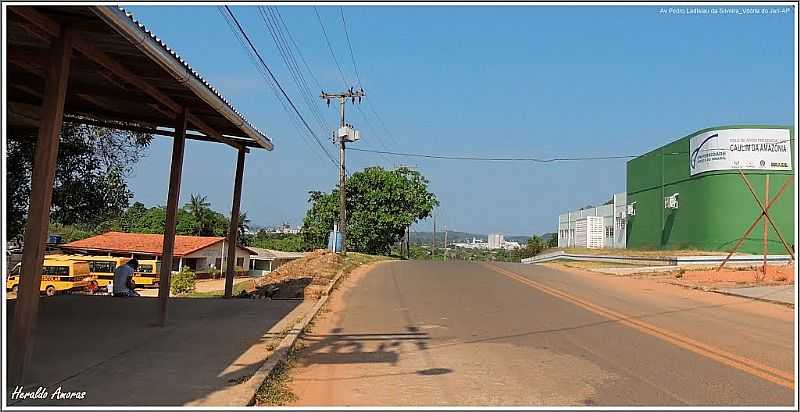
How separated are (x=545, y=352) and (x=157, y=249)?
44.2 metres

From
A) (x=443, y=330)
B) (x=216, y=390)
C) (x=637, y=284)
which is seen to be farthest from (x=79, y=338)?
(x=637, y=284)

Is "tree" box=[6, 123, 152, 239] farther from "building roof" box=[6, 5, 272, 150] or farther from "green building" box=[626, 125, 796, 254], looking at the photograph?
"green building" box=[626, 125, 796, 254]

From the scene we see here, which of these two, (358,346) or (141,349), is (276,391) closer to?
(141,349)

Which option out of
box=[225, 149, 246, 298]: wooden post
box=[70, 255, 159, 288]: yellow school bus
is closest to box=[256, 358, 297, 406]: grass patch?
box=[225, 149, 246, 298]: wooden post

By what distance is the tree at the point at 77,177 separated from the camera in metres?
15.1

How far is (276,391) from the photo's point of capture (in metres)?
7.22

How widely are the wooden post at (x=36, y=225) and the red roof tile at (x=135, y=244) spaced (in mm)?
43431

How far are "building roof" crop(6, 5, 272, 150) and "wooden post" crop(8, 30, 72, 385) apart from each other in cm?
52

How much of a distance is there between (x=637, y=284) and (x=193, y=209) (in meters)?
66.2

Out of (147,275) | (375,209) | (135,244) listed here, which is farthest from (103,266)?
(375,209)

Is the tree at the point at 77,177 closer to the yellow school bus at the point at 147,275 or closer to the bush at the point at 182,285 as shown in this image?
the bush at the point at 182,285

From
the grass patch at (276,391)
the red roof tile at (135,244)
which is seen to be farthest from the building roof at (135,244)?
the grass patch at (276,391)

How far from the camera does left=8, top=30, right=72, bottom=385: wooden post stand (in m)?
6.72

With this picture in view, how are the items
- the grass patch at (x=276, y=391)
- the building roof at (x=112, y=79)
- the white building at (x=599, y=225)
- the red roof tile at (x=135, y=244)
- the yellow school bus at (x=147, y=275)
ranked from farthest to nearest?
the white building at (x=599, y=225), the red roof tile at (x=135, y=244), the yellow school bus at (x=147, y=275), the building roof at (x=112, y=79), the grass patch at (x=276, y=391)
